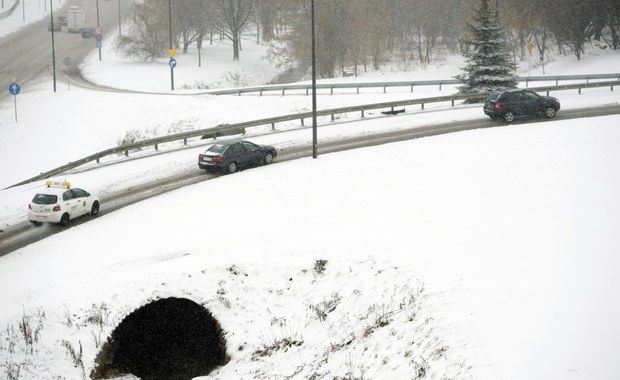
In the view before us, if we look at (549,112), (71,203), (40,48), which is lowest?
(71,203)

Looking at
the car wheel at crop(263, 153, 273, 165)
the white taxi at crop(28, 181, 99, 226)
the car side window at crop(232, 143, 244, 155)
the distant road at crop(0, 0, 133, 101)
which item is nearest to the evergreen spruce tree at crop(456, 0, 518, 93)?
the car wheel at crop(263, 153, 273, 165)

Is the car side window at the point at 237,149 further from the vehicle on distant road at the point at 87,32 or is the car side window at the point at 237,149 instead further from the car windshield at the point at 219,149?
the vehicle on distant road at the point at 87,32

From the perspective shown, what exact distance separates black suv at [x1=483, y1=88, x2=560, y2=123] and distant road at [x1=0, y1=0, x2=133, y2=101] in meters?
35.5

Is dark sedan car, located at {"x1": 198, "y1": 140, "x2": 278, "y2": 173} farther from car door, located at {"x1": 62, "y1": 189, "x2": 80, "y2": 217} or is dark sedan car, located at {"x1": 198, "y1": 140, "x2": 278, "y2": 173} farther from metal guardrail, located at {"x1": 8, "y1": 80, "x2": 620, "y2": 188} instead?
car door, located at {"x1": 62, "y1": 189, "x2": 80, "y2": 217}

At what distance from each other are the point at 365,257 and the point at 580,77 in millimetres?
31691

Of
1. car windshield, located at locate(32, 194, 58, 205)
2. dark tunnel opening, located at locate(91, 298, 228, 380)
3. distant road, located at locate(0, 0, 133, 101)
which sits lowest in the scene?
dark tunnel opening, located at locate(91, 298, 228, 380)

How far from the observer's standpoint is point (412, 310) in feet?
40.3

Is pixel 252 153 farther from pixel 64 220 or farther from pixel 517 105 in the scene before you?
pixel 517 105

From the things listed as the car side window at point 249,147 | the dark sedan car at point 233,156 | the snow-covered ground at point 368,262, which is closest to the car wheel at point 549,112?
the snow-covered ground at point 368,262

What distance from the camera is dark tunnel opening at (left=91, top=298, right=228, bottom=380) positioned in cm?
1424

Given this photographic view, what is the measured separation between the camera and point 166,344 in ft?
49.4

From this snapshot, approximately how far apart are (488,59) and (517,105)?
7399 millimetres

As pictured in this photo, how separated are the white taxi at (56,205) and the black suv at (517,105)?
20.5 metres

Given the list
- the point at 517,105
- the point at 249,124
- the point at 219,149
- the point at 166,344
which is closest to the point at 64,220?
the point at 219,149
